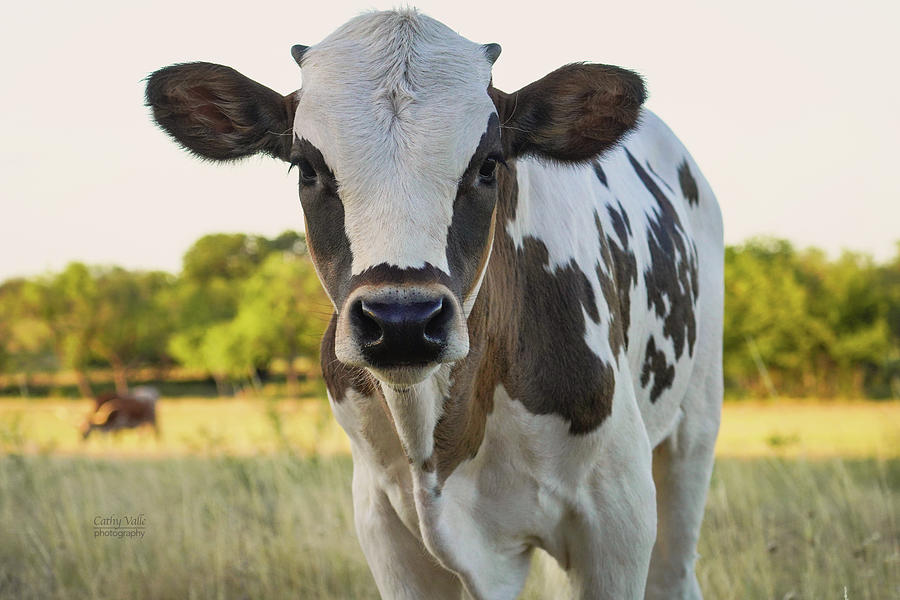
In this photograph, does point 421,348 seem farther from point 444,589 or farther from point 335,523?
point 335,523

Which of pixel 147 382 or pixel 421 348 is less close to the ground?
pixel 421 348

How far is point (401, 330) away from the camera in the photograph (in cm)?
201

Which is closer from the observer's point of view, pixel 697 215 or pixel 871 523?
pixel 697 215

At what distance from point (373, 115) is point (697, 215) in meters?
3.02

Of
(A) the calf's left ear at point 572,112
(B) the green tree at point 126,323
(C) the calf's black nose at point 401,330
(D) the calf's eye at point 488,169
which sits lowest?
(B) the green tree at point 126,323

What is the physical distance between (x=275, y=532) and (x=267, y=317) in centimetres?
5229

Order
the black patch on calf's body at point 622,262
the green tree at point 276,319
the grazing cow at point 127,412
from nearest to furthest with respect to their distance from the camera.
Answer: the black patch on calf's body at point 622,262
the grazing cow at point 127,412
the green tree at point 276,319

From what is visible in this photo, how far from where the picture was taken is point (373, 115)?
2324 mm

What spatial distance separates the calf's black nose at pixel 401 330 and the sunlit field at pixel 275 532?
1597 mm

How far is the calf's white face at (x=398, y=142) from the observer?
2.08 m

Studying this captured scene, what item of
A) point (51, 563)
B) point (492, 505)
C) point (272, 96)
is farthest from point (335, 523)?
point (272, 96)

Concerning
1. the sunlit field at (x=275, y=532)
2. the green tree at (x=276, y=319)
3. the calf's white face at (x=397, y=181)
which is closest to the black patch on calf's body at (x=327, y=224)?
the calf's white face at (x=397, y=181)

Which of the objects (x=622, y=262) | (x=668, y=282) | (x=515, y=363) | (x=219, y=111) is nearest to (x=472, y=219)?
(x=515, y=363)

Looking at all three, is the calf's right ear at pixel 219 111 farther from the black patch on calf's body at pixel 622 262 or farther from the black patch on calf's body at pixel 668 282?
the black patch on calf's body at pixel 668 282
